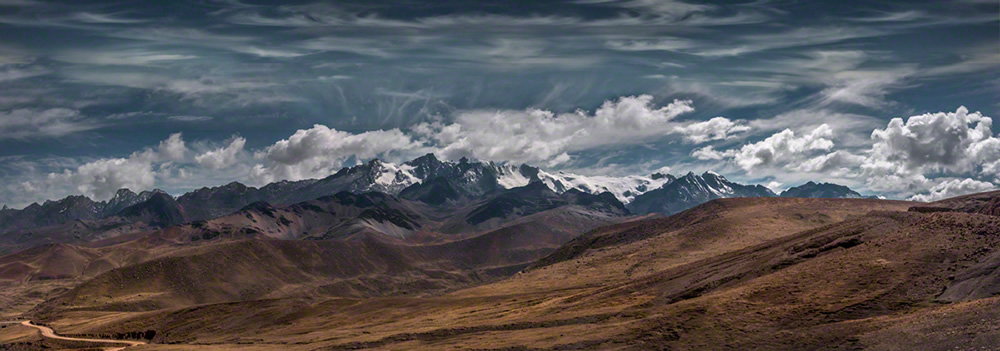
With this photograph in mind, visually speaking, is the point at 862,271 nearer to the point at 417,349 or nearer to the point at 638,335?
the point at 638,335

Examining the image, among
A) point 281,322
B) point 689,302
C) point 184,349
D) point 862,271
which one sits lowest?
point 281,322

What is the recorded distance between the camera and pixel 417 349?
105312 mm

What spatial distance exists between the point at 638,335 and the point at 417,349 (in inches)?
1311

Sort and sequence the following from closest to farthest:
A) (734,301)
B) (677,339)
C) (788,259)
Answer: (677,339), (734,301), (788,259)

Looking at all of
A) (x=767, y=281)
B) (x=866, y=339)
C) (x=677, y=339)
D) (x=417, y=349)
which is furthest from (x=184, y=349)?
(x=866, y=339)

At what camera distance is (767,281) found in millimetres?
110000

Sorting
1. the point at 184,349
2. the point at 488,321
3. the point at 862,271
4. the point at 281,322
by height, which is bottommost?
the point at 281,322

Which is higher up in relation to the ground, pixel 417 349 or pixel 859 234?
pixel 859 234

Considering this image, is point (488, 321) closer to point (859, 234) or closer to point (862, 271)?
point (862, 271)

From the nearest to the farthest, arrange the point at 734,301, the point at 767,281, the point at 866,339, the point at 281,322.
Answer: the point at 866,339 → the point at 734,301 → the point at 767,281 → the point at 281,322

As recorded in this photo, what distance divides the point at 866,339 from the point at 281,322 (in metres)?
151

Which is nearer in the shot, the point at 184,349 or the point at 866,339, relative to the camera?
the point at 866,339

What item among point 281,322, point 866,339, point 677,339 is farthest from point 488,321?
point 281,322

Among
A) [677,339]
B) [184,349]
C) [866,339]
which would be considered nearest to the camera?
[866,339]
